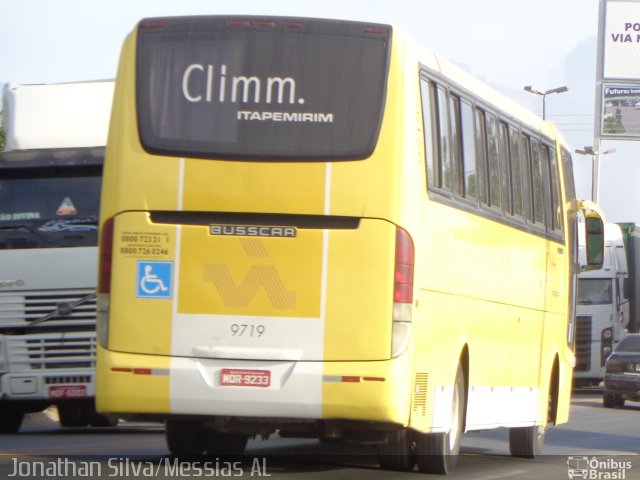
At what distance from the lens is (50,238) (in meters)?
18.1

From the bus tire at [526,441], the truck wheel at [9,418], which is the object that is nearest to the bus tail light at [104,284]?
the bus tire at [526,441]

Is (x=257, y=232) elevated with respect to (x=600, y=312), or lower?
elevated

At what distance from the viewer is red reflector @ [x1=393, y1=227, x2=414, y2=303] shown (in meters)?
11.7

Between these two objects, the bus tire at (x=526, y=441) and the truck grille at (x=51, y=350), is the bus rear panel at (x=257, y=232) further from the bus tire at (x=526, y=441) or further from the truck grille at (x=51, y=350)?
the truck grille at (x=51, y=350)

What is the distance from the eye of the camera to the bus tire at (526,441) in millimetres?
17203

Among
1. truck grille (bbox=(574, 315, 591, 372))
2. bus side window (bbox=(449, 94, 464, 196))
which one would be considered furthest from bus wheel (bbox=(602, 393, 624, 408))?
bus side window (bbox=(449, 94, 464, 196))

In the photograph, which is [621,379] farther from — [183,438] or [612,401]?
[183,438]

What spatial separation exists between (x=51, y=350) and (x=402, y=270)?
806 centimetres

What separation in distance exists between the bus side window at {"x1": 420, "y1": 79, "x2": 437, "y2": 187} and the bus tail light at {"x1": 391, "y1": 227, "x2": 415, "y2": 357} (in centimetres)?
88

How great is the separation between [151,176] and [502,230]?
14.0 feet

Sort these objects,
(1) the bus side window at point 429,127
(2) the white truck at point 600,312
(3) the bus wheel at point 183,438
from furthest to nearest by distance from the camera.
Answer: (2) the white truck at point 600,312 → (3) the bus wheel at point 183,438 → (1) the bus side window at point 429,127

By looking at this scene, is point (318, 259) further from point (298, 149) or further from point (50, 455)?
point (50, 455)

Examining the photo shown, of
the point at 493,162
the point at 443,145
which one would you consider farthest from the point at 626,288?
the point at 443,145

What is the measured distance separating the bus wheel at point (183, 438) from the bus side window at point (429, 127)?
335cm
